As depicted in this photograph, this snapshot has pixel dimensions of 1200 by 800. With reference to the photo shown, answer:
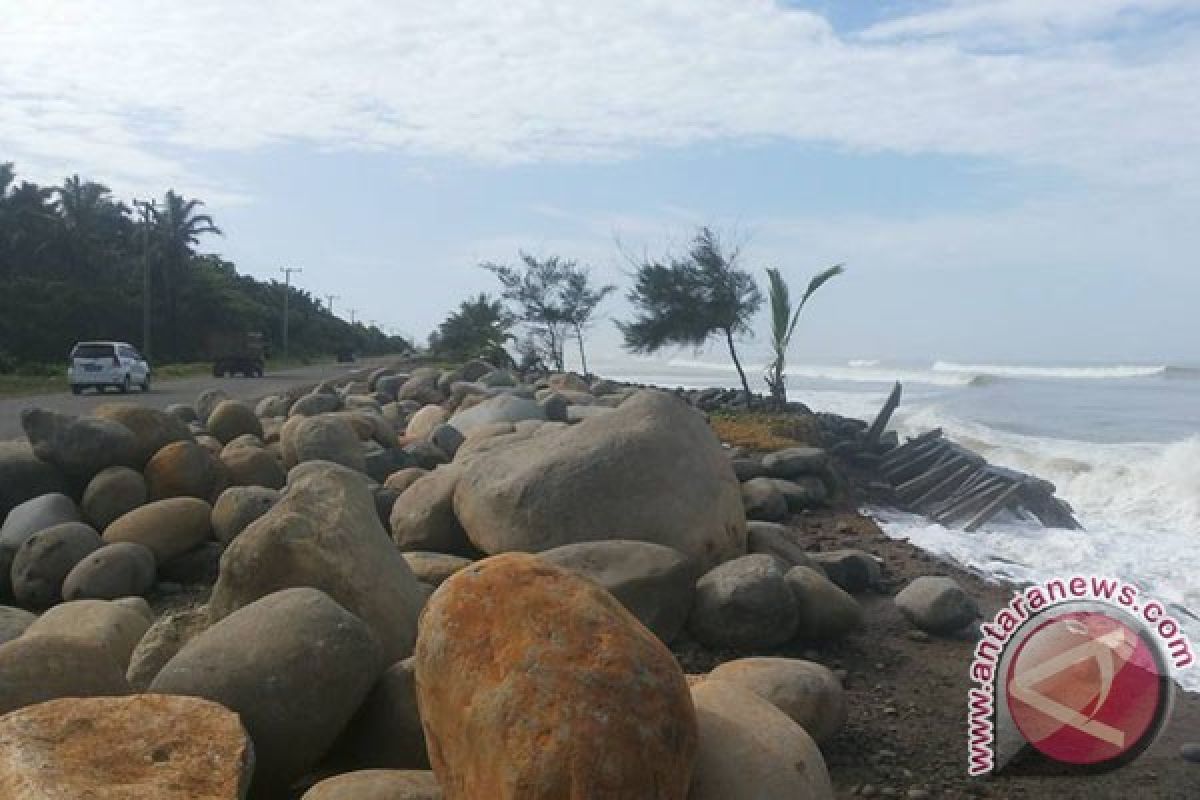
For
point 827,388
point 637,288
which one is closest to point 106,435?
point 637,288

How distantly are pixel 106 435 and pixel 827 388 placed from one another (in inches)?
1730

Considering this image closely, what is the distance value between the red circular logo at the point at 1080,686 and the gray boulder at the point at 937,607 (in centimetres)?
172

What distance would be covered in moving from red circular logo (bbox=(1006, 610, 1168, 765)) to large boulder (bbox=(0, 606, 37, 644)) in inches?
183

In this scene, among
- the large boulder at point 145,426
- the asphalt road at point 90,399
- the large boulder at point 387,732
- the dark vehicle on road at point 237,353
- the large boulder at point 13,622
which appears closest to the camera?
the large boulder at point 387,732

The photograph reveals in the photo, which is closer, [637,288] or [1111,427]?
[637,288]

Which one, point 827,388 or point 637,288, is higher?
point 637,288

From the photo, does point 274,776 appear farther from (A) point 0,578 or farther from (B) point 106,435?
(B) point 106,435

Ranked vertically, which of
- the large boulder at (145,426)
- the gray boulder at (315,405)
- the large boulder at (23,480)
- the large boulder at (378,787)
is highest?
the large boulder at (145,426)

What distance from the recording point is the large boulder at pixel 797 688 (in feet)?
14.3

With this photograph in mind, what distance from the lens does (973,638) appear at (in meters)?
6.47

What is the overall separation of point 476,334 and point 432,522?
38754 mm

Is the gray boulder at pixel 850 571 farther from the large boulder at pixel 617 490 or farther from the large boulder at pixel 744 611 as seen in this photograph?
the large boulder at pixel 744 611

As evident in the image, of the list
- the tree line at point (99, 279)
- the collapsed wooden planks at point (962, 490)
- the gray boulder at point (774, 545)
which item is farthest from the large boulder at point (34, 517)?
the tree line at point (99, 279)

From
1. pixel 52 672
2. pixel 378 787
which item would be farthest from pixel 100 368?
pixel 378 787
